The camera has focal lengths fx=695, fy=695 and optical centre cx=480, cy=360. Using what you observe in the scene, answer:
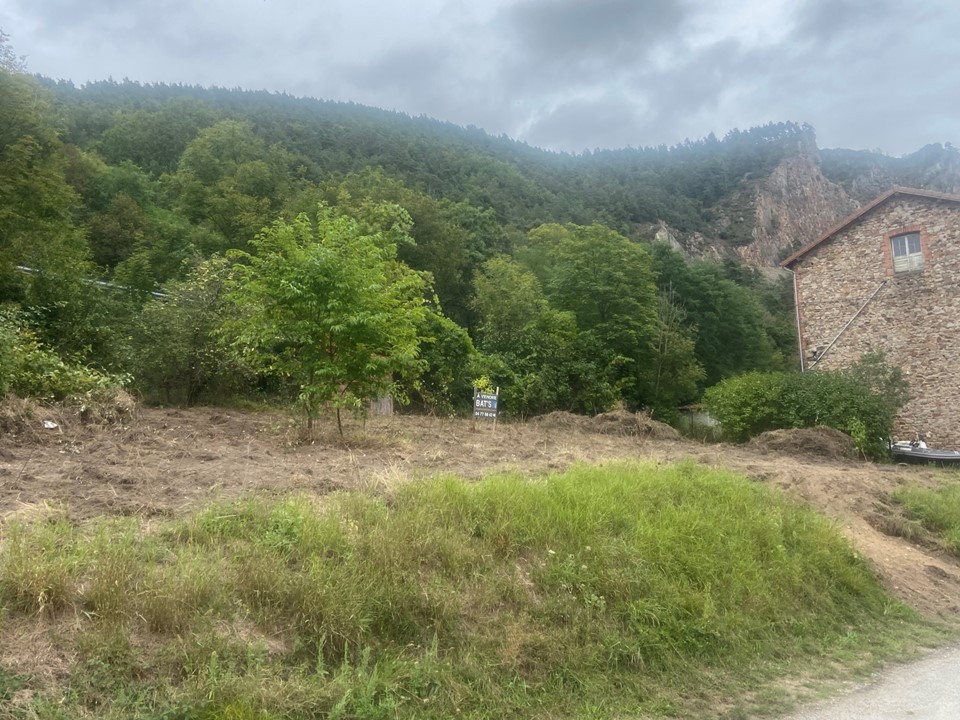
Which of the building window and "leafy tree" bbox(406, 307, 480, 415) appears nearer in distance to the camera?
the building window

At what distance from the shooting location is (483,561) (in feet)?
20.7

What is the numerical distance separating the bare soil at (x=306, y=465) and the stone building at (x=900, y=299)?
6403mm

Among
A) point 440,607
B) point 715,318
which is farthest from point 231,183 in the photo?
point 440,607

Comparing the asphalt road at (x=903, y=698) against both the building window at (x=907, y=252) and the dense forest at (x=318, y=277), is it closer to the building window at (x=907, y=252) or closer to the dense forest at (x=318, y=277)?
the dense forest at (x=318, y=277)

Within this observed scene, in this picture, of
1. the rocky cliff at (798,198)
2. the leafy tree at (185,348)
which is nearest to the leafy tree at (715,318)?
the leafy tree at (185,348)

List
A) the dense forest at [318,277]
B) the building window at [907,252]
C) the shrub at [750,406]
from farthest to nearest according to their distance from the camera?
the building window at [907,252]
the shrub at [750,406]
the dense forest at [318,277]

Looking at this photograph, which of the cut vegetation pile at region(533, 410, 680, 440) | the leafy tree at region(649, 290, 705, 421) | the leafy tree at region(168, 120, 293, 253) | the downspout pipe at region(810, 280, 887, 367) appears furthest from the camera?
the leafy tree at region(168, 120, 293, 253)

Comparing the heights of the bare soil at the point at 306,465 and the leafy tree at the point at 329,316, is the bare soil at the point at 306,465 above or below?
below

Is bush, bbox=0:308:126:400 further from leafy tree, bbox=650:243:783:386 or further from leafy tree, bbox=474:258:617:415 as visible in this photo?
leafy tree, bbox=650:243:783:386

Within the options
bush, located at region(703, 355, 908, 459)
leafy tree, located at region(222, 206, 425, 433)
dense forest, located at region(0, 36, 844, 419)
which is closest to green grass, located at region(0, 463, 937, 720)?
leafy tree, located at region(222, 206, 425, 433)

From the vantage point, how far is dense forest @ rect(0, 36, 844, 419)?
40.1ft

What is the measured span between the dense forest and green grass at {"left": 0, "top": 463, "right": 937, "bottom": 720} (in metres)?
5.64

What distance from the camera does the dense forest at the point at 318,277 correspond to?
12234 millimetres

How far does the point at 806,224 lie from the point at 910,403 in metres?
90.9
